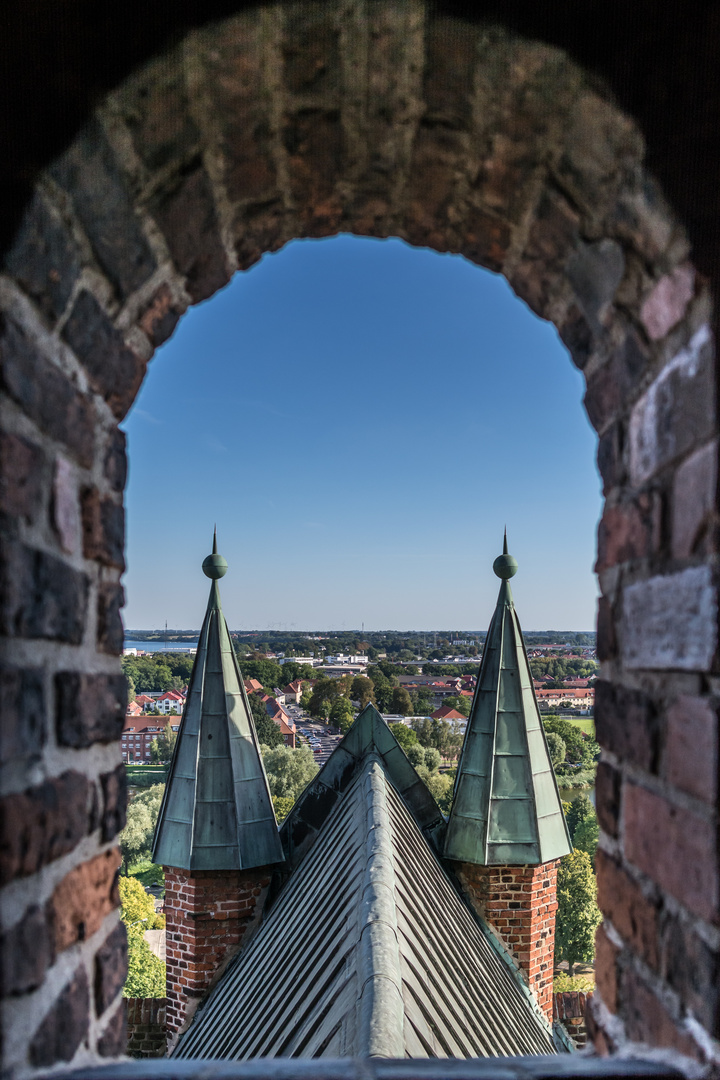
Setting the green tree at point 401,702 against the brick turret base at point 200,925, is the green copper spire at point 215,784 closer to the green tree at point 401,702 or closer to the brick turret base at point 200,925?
the brick turret base at point 200,925

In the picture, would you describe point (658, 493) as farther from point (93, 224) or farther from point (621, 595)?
point (93, 224)

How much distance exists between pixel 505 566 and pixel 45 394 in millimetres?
6036

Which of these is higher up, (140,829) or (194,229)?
(194,229)

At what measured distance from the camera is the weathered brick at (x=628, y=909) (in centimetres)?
125

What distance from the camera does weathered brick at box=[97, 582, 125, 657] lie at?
1.44 meters

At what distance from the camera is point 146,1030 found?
6.76 m

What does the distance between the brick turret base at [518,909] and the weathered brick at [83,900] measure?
19.4 ft

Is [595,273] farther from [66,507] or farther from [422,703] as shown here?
[422,703]

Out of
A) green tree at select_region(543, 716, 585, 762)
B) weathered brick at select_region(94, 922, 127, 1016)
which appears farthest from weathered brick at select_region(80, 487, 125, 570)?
green tree at select_region(543, 716, 585, 762)

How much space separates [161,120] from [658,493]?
1.17 meters

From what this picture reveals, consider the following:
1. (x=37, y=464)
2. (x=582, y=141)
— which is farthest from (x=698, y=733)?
(x=37, y=464)

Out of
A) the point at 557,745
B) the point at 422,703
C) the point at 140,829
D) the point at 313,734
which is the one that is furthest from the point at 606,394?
the point at 422,703

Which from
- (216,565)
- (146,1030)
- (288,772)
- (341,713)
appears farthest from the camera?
(341,713)

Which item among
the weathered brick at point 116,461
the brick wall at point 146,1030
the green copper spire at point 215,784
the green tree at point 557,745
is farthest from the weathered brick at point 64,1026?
the green tree at point 557,745
